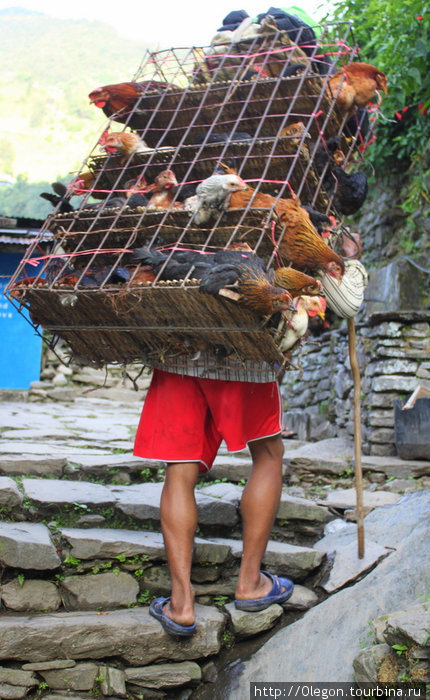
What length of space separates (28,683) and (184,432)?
1.18 meters

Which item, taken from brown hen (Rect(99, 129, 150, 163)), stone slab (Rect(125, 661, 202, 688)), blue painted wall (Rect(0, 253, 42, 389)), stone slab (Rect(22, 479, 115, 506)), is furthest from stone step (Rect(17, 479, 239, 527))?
blue painted wall (Rect(0, 253, 42, 389))

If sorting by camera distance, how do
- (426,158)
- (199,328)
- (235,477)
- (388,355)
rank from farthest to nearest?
(426,158)
(388,355)
(235,477)
(199,328)

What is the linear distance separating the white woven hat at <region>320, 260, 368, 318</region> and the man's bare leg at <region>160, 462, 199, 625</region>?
101 centimetres

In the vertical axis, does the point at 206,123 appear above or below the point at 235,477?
above

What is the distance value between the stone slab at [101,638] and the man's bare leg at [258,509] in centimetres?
22

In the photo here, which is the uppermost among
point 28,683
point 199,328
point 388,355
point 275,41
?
point 275,41

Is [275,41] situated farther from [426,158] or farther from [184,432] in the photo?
[426,158]

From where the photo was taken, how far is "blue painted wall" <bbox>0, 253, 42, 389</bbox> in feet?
35.2

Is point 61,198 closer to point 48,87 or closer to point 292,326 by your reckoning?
point 292,326

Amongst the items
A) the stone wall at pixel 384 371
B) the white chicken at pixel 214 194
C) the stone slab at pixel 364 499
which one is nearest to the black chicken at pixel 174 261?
the white chicken at pixel 214 194

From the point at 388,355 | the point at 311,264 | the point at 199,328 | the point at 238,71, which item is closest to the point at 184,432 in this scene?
the point at 199,328

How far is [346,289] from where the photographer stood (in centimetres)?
278

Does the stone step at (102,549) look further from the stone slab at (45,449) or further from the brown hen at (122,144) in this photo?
the brown hen at (122,144)

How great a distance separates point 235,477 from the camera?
14.5 feet
